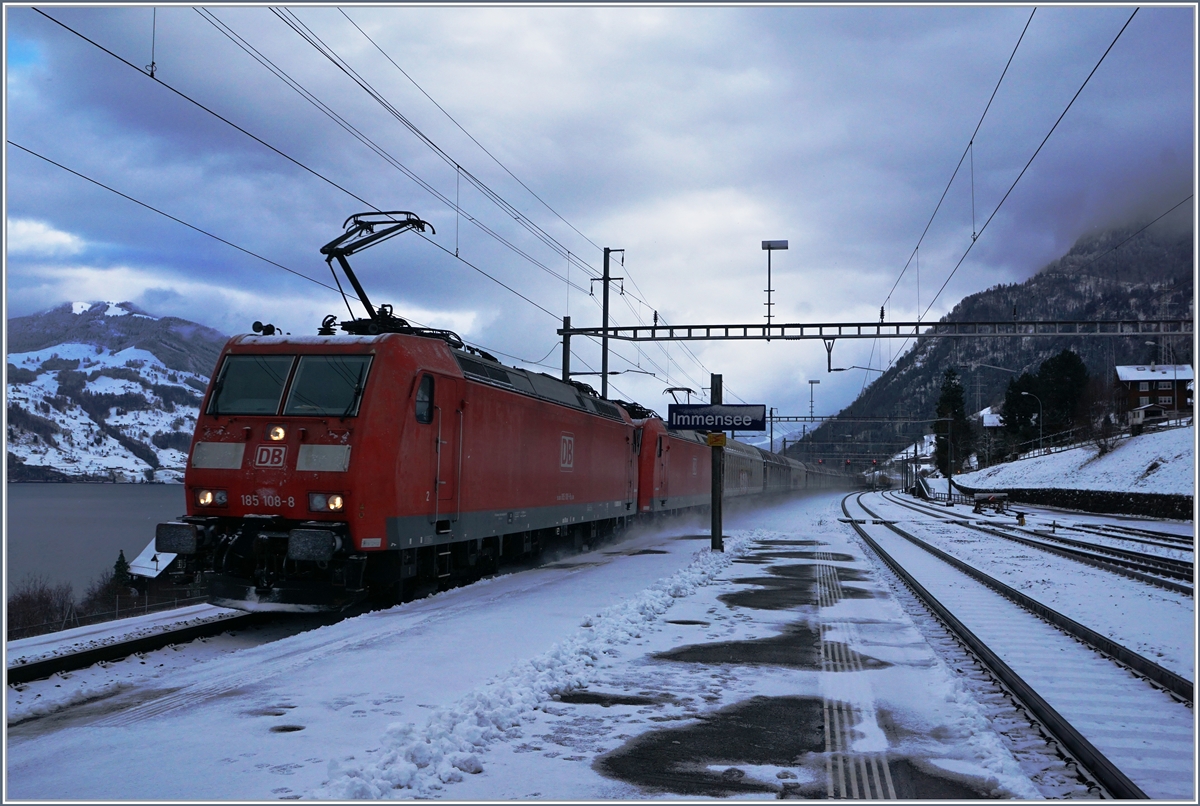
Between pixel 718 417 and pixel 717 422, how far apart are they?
16 centimetres

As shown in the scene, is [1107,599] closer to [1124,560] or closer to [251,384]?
[1124,560]

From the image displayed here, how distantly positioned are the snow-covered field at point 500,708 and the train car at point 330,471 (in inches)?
32.6

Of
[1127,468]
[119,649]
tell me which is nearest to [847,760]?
[119,649]

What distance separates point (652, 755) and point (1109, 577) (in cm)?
1479

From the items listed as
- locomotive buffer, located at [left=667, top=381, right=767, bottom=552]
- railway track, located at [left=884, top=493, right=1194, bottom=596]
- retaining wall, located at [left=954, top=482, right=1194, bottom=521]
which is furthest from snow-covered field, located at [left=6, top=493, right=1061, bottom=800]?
retaining wall, located at [left=954, top=482, right=1194, bottom=521]

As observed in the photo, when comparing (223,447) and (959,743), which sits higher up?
(223,447)

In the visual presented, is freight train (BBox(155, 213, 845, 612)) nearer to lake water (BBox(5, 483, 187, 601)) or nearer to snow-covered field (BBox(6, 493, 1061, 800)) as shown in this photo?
snow-covered field (BBox(6, 493, 1061, 800))

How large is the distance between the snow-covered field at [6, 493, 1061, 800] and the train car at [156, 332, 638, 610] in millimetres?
829

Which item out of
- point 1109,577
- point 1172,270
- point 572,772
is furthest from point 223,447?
point 1172,270

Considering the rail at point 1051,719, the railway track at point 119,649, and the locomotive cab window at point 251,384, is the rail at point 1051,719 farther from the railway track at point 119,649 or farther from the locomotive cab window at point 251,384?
the locomotive cab window at point 251,384

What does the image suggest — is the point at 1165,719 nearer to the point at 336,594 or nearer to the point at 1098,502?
the point at 336,594

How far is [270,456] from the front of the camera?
→ 33.8ft

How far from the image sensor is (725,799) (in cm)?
473

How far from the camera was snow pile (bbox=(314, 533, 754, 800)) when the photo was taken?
4801mm
